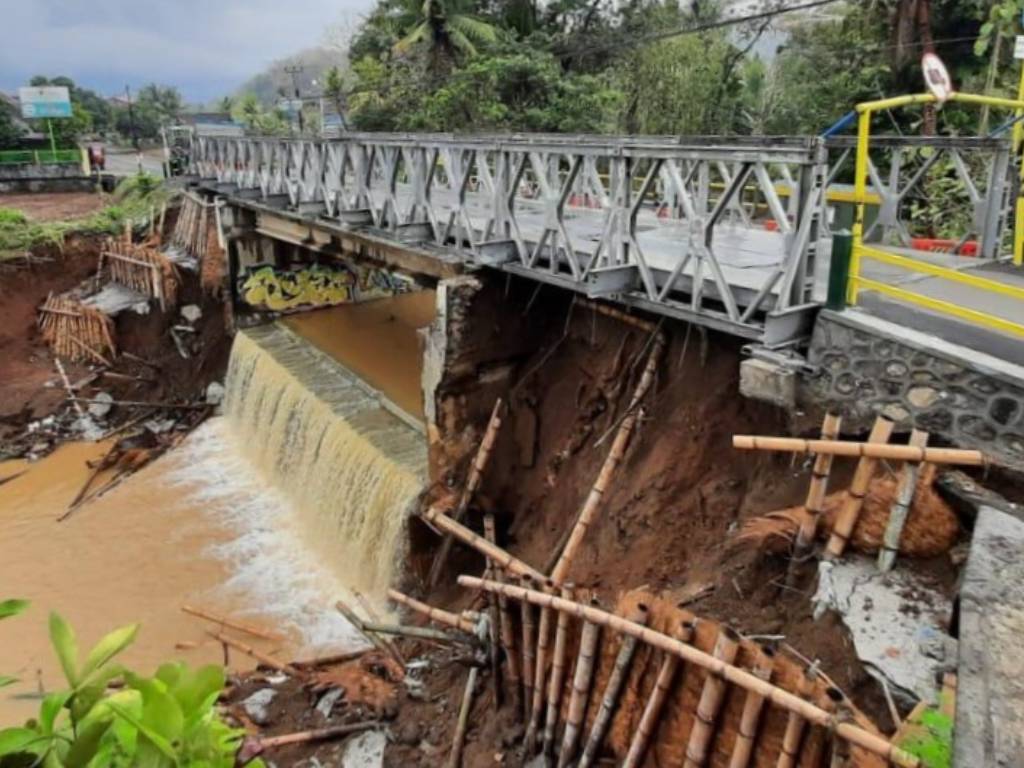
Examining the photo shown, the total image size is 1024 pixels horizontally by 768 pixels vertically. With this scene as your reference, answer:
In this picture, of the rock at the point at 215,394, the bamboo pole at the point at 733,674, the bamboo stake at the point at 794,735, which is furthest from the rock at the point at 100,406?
the bamboo stake at the point at 794,735

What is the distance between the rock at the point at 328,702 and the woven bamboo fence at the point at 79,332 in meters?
13.8

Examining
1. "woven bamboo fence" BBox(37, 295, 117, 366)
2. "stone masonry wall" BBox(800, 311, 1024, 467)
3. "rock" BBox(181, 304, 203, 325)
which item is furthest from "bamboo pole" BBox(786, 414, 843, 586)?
"woven bamboo fence" BBox(37, 295, 117, 366)

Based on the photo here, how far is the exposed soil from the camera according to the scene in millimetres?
24848

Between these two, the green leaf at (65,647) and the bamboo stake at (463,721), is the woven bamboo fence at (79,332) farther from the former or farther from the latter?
the green leaf at (65,647)

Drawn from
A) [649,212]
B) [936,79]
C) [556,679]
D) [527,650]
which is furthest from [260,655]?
[936,79]

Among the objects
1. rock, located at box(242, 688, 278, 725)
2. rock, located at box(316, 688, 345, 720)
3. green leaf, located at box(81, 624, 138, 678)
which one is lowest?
rock, located at box(242, 688, 278, 725)

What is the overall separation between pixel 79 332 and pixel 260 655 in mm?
13335

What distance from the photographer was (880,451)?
4.99 meters

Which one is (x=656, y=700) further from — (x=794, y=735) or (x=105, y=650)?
(x=105, y=650)

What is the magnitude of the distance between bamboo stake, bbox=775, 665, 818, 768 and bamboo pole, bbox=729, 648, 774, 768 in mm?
173

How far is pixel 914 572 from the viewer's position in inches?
200

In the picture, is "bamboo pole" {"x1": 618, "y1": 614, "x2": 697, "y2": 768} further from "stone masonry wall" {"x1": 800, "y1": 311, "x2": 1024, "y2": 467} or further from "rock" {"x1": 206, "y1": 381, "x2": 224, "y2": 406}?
"rock" {"x1": 206, "y1": 381, "x2": 224, "y2": 406}

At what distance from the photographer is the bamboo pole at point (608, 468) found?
23.9 feet

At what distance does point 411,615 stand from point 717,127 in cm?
Answer: 2182
